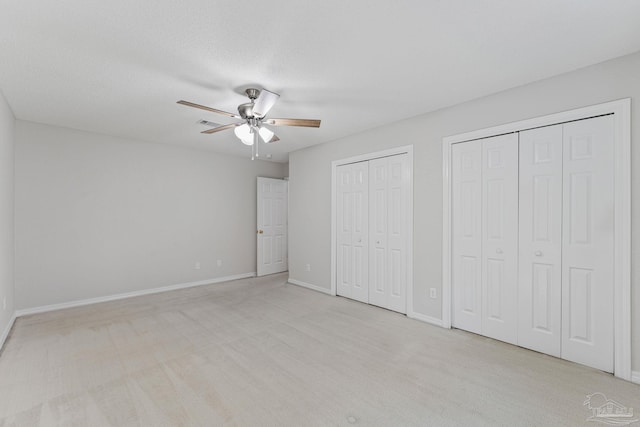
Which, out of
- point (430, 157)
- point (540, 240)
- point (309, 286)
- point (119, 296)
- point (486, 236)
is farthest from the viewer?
point (309, 286)

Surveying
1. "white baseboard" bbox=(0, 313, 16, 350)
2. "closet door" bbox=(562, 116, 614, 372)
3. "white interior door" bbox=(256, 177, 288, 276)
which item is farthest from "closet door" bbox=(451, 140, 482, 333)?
"white baseboard" bbox=(0, 313, 16, 350)

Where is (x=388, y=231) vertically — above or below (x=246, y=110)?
below

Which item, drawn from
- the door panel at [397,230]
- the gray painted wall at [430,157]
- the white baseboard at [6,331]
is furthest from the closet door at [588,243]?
the white baseboard at [6,331]

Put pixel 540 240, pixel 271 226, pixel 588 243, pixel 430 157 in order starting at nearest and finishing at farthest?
pixel 588 243, pixel 540 240, pixel 430 157, pixel 271 226

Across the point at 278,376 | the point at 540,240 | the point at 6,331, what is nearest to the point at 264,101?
the point at 278,376

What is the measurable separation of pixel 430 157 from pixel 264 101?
203 cm

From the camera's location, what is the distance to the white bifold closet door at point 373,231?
3.77 m

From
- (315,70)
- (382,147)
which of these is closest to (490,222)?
(382,147)

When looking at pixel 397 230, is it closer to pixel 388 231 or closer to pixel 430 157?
pixel 388 231

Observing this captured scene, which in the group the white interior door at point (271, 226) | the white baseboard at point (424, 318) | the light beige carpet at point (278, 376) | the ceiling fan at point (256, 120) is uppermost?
the ceiling fan at point (256, 120)

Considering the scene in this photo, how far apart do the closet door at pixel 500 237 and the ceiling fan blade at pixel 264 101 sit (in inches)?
86.0

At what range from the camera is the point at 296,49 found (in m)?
2.13

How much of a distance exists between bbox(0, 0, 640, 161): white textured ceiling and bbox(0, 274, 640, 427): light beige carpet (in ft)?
8.07

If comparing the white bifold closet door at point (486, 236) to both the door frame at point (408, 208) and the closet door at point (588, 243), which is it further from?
the door frame at point (408, 208)
